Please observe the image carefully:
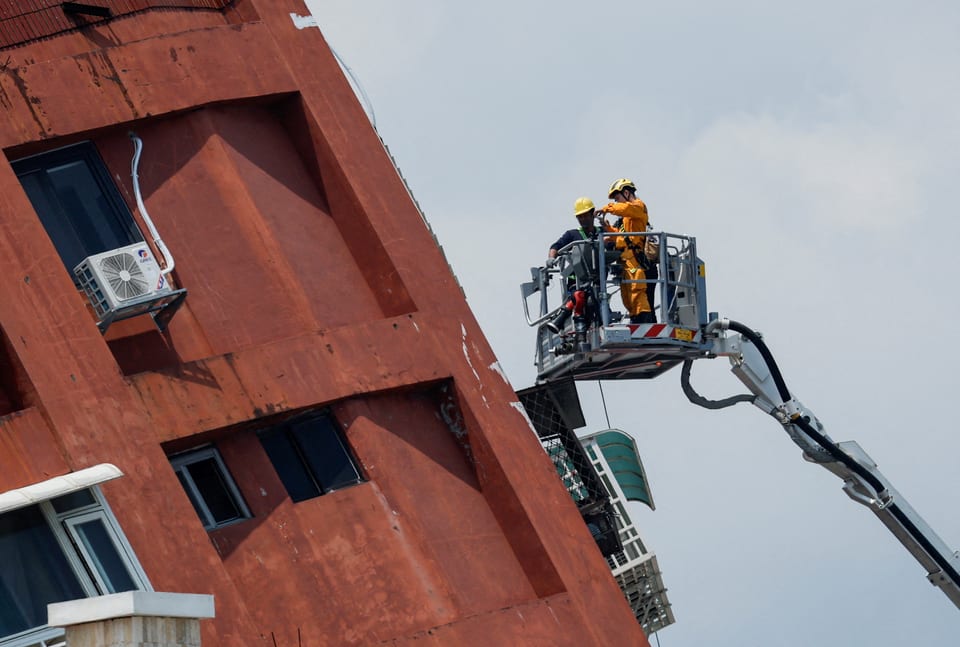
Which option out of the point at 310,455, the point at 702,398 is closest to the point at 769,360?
the point at 702,398

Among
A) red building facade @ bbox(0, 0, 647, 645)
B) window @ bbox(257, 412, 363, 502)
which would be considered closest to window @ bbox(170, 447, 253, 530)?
red building facade @ bbox(0, 0, 647, 645)

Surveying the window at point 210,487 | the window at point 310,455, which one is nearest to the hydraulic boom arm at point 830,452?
the window at point 310,455

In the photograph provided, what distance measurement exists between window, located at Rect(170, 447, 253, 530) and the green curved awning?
6.12 meters

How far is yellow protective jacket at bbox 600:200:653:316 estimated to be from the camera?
23.7 m

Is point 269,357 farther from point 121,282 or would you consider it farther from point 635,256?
point 635,256

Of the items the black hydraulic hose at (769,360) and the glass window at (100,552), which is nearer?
the glass window at (100,552)

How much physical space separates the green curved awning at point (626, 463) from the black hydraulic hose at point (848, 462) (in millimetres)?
2734

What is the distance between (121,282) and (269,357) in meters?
1.87

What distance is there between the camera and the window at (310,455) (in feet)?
74.0

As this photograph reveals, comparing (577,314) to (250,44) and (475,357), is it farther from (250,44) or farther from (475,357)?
(250,44)

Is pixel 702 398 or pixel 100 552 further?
pixel 702 398

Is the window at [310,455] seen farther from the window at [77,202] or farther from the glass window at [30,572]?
the glass window at [30,572]

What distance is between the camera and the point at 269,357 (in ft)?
72.4

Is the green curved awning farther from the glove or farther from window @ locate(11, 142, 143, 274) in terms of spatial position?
window @ locate(11, 142, 143, 274)
